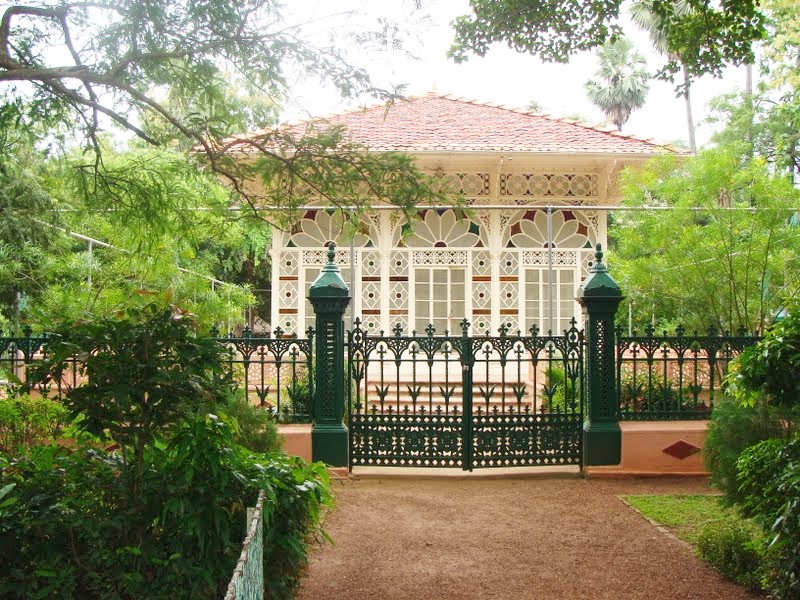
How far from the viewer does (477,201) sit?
1476 centimetres

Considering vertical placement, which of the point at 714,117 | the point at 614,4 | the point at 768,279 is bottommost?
the point at 768,279

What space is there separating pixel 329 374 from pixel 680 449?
4131 mm

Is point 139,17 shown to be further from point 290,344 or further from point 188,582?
point 290,344

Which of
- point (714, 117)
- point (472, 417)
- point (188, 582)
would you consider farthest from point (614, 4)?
point (714, 117)

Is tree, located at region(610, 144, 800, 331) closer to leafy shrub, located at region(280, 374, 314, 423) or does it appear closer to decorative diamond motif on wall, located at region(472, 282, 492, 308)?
decorative diamond motif on wall, located at region(472, 282, 492, 308)

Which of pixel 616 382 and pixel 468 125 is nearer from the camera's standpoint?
pixel 616 382

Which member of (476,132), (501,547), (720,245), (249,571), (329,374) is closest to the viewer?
(249,571)

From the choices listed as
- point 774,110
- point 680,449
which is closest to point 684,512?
point 680,449

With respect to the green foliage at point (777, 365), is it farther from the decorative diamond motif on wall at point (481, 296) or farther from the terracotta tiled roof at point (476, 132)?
the decorative diamond motif on wall at point (481, 296)

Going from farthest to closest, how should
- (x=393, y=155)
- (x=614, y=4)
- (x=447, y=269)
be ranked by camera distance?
(x=447, y=269), (x=614, y=4), (x=393, y=155)

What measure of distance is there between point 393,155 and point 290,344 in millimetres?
3896

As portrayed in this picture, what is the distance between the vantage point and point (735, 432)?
235 inches

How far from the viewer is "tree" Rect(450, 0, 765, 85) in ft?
20.8

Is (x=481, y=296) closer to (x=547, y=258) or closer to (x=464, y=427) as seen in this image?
(x=547, y=258)
